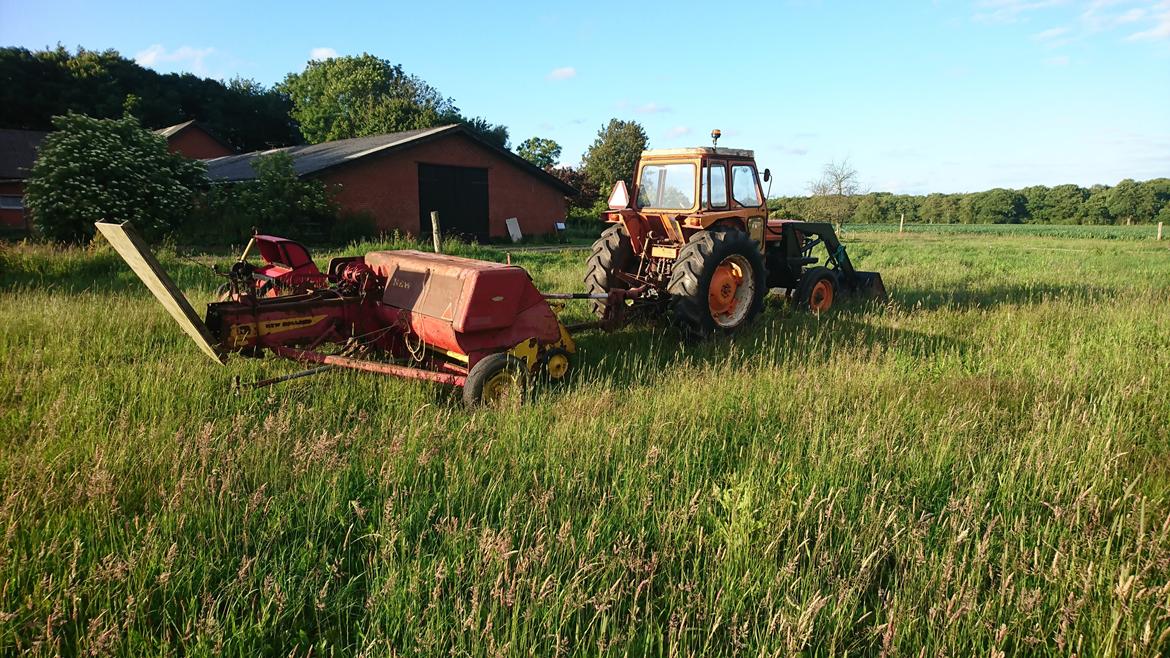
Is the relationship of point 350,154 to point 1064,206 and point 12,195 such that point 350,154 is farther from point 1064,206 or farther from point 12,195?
point 1064,206

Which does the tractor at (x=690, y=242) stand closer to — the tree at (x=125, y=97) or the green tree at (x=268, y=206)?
the green tree at (x=268, y=206)

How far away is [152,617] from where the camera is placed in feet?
6.93

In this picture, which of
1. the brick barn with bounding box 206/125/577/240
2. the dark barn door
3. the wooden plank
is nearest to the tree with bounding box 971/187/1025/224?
the brick barn with bounding box 206/125/577/240

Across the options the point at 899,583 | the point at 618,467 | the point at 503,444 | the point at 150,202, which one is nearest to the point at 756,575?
the point at 899,583

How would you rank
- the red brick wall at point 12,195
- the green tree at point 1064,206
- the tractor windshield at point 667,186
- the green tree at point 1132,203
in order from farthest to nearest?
the green tree at point 1064,206 → the green tree at point 1132,203 → the red brick wall at point 12,195 → the tractor windshield at point 667,186

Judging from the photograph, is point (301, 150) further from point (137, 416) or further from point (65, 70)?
point (65, 70)

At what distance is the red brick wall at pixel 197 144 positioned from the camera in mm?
34250

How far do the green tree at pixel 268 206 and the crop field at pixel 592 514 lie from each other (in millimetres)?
13320

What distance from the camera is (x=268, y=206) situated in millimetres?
17344

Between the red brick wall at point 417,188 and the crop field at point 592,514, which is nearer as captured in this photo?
the crop field at point 592,514

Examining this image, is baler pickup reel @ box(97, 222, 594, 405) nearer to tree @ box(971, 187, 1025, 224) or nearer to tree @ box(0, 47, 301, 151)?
tree @ box(0, 47, 301, 151)

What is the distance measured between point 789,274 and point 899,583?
6.66 m

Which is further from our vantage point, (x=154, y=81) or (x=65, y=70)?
(x=154, y=81)

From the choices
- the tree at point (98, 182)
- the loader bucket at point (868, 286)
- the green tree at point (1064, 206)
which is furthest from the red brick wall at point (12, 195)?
the green tree at point (1064, 206)
